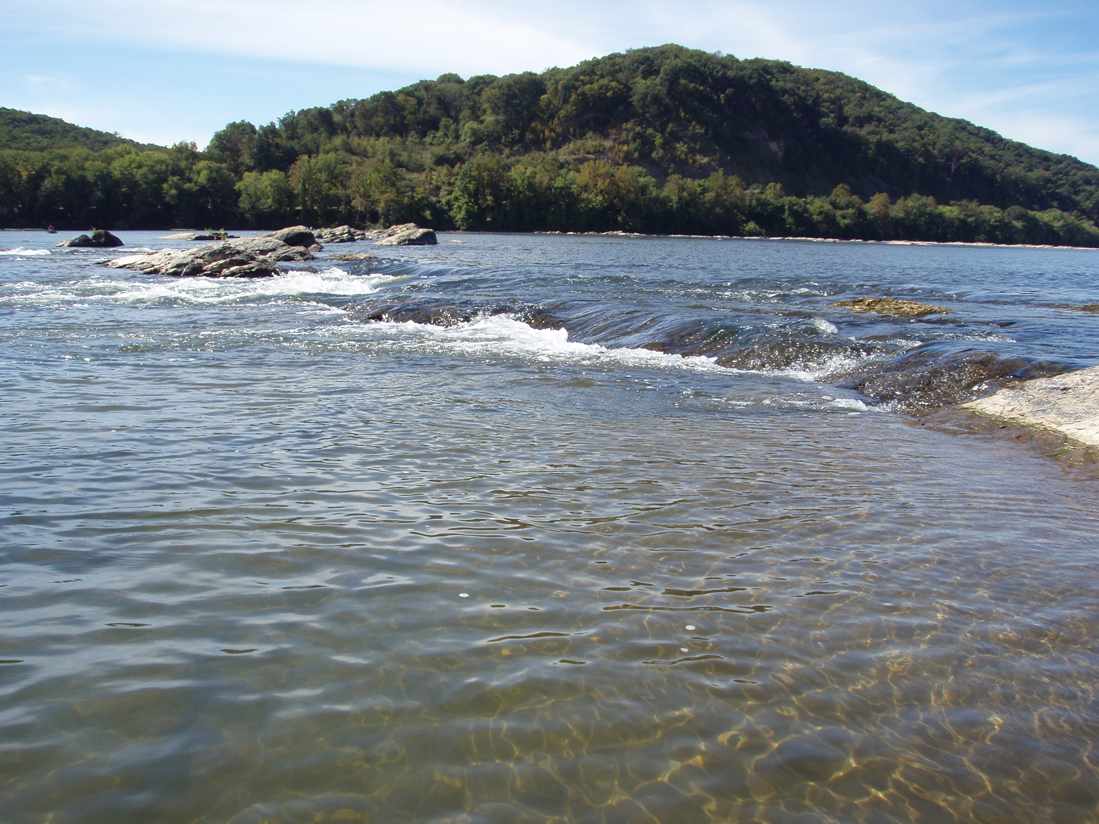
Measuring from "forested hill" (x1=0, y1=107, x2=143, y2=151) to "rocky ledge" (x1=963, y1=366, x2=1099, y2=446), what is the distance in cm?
14664

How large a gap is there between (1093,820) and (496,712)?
271 cm

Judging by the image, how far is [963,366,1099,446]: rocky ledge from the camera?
34.8 feet

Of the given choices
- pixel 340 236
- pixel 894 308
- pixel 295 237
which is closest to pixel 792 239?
pixel 340 236

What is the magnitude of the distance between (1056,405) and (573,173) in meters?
114

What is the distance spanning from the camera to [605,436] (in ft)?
31.7

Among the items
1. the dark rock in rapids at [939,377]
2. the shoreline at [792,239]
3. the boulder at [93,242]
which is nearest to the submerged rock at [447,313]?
the dark rock in rapids at [939,377]

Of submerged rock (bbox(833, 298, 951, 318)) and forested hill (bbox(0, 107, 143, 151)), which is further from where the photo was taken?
forested hill (bbox(0, 107, 143, 151))

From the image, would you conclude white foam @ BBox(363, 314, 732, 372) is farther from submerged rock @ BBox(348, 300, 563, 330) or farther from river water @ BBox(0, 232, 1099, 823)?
river water @ BBox(0, 232, 1099, 823)

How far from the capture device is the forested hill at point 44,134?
12975 centimetres

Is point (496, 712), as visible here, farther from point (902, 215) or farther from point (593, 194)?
point (902, 215)

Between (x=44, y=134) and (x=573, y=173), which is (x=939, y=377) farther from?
(x=44, y=134)

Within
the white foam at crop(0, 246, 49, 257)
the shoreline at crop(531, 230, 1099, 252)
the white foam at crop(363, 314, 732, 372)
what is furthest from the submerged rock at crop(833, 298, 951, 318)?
the shoreline at crop(531, 230, 1099, 252)

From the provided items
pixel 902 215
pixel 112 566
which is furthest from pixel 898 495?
pixel 902 215

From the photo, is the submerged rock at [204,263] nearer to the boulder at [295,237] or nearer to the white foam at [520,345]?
the boulder at [295,237]
